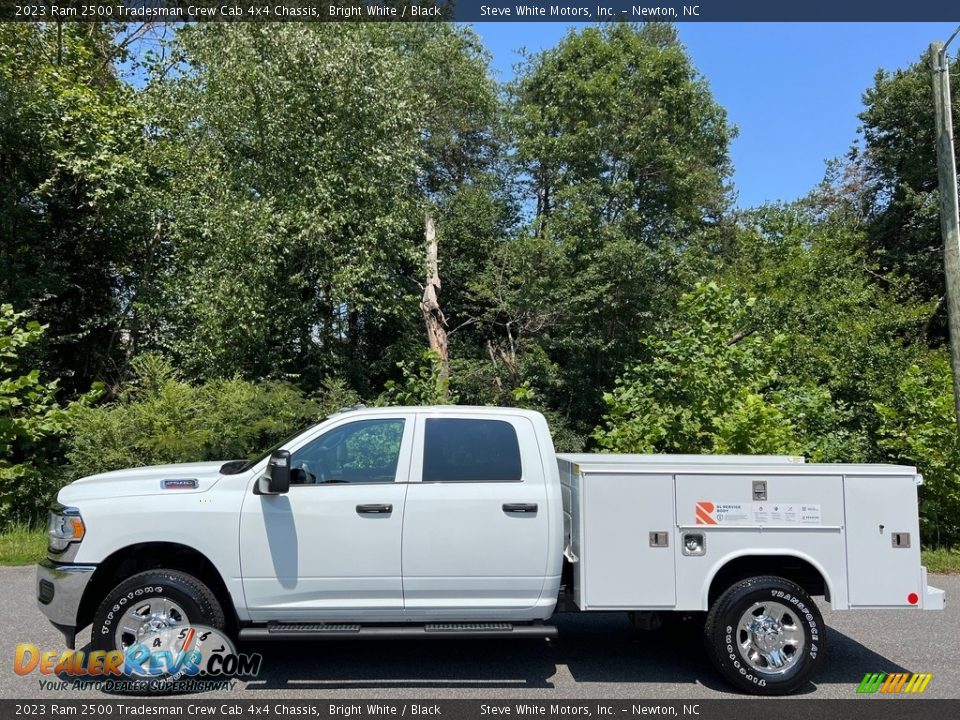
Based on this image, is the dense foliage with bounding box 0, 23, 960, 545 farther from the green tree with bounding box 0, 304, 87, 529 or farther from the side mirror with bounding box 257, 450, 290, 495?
the side mirror with bounding box 257, 450, 290, 495

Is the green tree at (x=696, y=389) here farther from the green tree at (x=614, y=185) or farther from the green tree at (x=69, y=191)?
the green tree at (x=69, y=191)

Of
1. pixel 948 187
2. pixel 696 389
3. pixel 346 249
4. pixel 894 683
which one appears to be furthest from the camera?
pixel 346 249

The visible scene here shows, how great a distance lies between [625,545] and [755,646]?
1.17m

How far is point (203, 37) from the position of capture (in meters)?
17.8

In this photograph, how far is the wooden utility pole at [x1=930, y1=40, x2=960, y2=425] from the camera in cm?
1039

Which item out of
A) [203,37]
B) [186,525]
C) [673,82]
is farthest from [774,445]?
[203,37]

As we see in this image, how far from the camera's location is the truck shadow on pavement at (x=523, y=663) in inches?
231

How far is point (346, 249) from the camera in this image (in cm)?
1741

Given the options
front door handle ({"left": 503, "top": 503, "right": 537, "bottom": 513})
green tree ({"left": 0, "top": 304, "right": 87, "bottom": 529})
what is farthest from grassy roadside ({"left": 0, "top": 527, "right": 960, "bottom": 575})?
front door handle ({"left": 503, "top": 503, "right": 537, "bottom": 513})

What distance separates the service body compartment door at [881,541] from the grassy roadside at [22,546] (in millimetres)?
9646

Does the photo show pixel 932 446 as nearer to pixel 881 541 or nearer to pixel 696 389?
pixel 696 389

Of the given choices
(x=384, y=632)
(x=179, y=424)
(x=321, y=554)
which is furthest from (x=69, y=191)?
(x=384, y=632)

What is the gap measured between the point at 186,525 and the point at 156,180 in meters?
15.3

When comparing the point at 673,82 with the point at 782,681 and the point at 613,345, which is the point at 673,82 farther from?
the point at 782,681
